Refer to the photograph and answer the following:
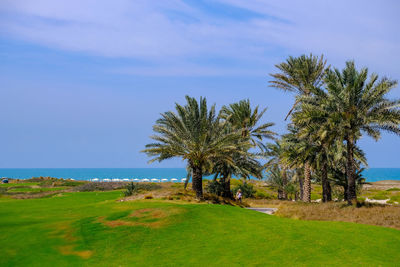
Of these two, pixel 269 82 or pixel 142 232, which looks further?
pixel 269 82

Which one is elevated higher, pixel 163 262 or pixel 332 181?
pixel 332 181

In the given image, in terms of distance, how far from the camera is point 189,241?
16297mm

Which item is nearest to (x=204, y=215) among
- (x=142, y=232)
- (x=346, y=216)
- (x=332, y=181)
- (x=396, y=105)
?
(x=142, y=232)

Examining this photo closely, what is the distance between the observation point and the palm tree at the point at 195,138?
31.7 metres

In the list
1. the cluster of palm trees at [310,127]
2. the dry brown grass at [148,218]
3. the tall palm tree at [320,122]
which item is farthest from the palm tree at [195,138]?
the dry brown grass at [148,218]

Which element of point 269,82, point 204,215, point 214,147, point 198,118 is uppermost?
point 269,82

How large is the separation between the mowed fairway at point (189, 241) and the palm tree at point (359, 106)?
1204 centimetres

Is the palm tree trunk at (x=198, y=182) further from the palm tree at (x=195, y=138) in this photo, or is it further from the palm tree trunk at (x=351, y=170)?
the palm tree trunk at (x=351, y=170)

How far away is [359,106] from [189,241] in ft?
66.2

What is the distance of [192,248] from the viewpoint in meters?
15.4

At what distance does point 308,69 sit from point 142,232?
1132 inches

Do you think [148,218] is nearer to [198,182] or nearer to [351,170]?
[198,182]

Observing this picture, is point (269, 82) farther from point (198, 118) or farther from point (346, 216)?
point (346, 216)

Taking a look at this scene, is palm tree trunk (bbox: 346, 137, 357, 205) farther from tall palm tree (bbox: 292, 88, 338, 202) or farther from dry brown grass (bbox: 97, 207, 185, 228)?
dry brown grass (bbox: 97, 207, 185, 228)
